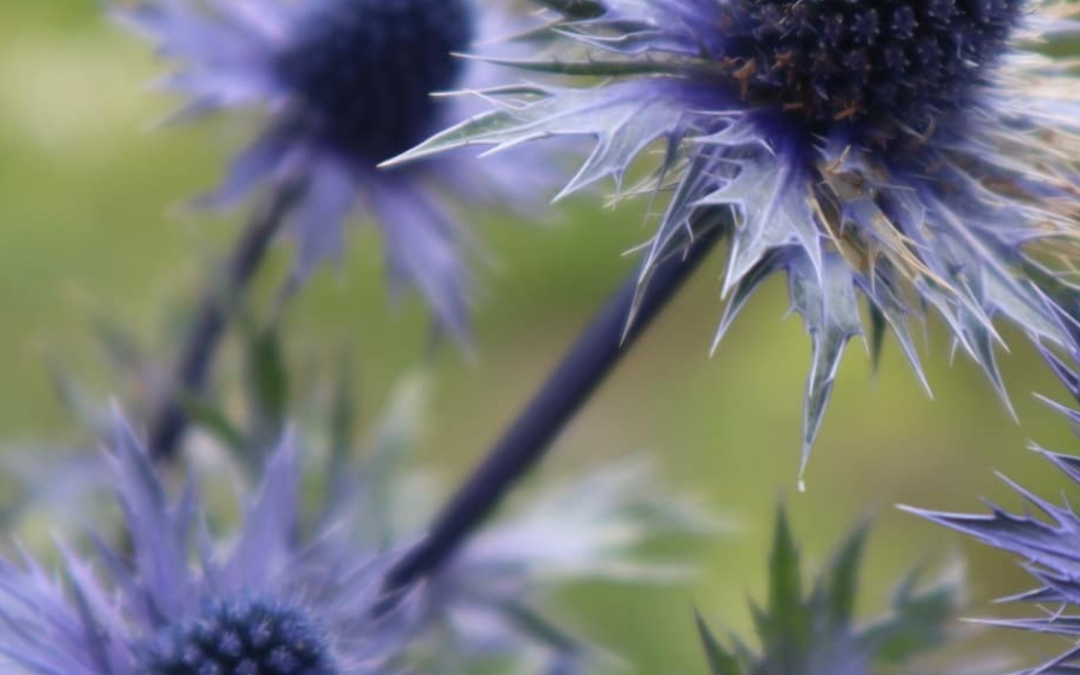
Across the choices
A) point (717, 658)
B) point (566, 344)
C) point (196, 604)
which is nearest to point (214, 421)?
point (196, 604)

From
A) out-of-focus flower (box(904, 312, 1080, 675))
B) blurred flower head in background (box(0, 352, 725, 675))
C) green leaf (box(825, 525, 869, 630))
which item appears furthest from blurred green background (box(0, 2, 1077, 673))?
out-of-focus flower (box(904, 312, 1080, 675))

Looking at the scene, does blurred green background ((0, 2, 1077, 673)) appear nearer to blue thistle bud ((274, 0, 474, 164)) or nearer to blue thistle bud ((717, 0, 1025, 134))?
blue thistle bud ((274, 0, 474, 164))

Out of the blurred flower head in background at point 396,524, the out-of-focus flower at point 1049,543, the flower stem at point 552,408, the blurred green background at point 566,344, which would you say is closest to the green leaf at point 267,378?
the blurred flower head in background at point 396,524

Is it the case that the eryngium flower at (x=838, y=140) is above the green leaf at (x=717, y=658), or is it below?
above

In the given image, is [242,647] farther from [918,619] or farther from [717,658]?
[918,619]

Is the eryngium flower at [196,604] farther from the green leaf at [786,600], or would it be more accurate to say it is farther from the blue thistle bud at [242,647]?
the green leaf at [786,600]

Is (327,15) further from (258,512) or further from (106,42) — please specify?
(106,42)
